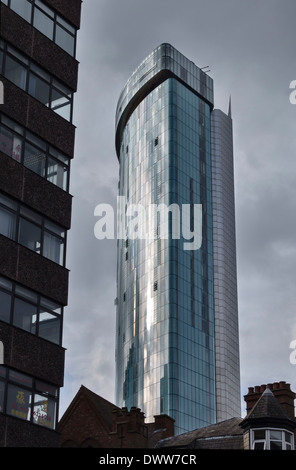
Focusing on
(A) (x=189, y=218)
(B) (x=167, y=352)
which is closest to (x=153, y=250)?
(A) (x=189, y=218)

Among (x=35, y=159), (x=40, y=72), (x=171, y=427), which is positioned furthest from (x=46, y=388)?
(x=171, y=427)

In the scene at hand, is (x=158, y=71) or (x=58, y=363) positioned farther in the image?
(x=158, y=71)

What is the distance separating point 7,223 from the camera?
3612 cm

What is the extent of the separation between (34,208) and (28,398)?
837 cm

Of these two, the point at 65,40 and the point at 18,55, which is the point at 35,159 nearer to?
the point at 18,55

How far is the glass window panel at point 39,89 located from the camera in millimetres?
39750

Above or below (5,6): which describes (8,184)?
below

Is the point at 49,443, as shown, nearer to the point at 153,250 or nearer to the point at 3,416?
the point at 3,416

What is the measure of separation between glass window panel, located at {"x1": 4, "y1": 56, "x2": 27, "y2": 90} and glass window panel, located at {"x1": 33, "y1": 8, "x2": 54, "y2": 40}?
285 centimetres

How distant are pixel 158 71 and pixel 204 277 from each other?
46021 millimetres

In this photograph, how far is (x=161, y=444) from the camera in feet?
180

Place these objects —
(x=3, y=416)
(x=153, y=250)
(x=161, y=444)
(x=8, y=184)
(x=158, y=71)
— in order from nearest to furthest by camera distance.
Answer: (x=3, y=416)
(x=8, y=184)
(x=161, y=444)
(x=153, y=250)
(x=158, y=71)

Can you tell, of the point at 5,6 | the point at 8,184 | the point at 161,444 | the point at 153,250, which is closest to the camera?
the point at 8,184
